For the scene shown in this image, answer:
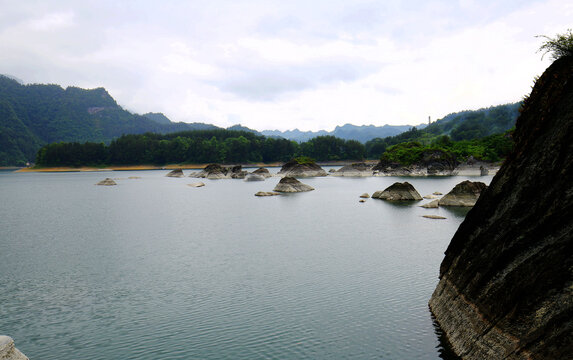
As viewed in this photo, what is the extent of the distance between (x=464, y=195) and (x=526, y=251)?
39002 mm

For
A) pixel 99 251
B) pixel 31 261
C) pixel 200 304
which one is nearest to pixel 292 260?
pixel 200 304

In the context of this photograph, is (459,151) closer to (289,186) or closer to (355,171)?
(355,171)

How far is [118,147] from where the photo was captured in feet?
612

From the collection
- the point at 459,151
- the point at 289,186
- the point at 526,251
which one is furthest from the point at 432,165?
the point at 526,251

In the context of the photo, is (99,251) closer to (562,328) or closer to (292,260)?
(292,260)

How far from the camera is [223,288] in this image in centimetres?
1812

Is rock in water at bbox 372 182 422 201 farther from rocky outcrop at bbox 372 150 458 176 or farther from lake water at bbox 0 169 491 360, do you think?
rocky outcrop at bbox 372 150 458 176

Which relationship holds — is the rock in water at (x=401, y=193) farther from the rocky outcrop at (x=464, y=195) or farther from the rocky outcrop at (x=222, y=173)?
the rocky outcrop at (x=222, y=173)

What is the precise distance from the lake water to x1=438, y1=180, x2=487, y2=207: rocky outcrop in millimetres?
7871

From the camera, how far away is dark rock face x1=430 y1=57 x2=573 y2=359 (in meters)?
8.52

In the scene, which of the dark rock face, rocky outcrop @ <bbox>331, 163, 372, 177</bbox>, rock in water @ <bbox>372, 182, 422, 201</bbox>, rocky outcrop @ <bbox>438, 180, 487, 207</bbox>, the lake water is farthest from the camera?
rocky outcrop @ <bbox>331, 163, 372, 177</bbox>

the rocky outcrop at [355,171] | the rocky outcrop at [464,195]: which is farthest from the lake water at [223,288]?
the rocky outcrop at [355,171]

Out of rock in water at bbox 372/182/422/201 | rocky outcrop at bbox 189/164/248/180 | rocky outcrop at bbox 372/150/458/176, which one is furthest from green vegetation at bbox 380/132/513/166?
rock in water at bbox 372/182/422/201

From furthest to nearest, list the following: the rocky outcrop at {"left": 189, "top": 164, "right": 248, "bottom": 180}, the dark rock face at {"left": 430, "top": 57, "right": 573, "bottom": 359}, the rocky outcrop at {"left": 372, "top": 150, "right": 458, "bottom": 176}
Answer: the rocky outcrop at {"left": 372, "top": 150, "right": 458, "bottom": 176}
the rocky outcrop at {"left": 189, "top": 164, "right": 248, "bottom": 180}
the dark rock face at {"left": 430, "top": 57, "right": 573, "bottom": 359}
